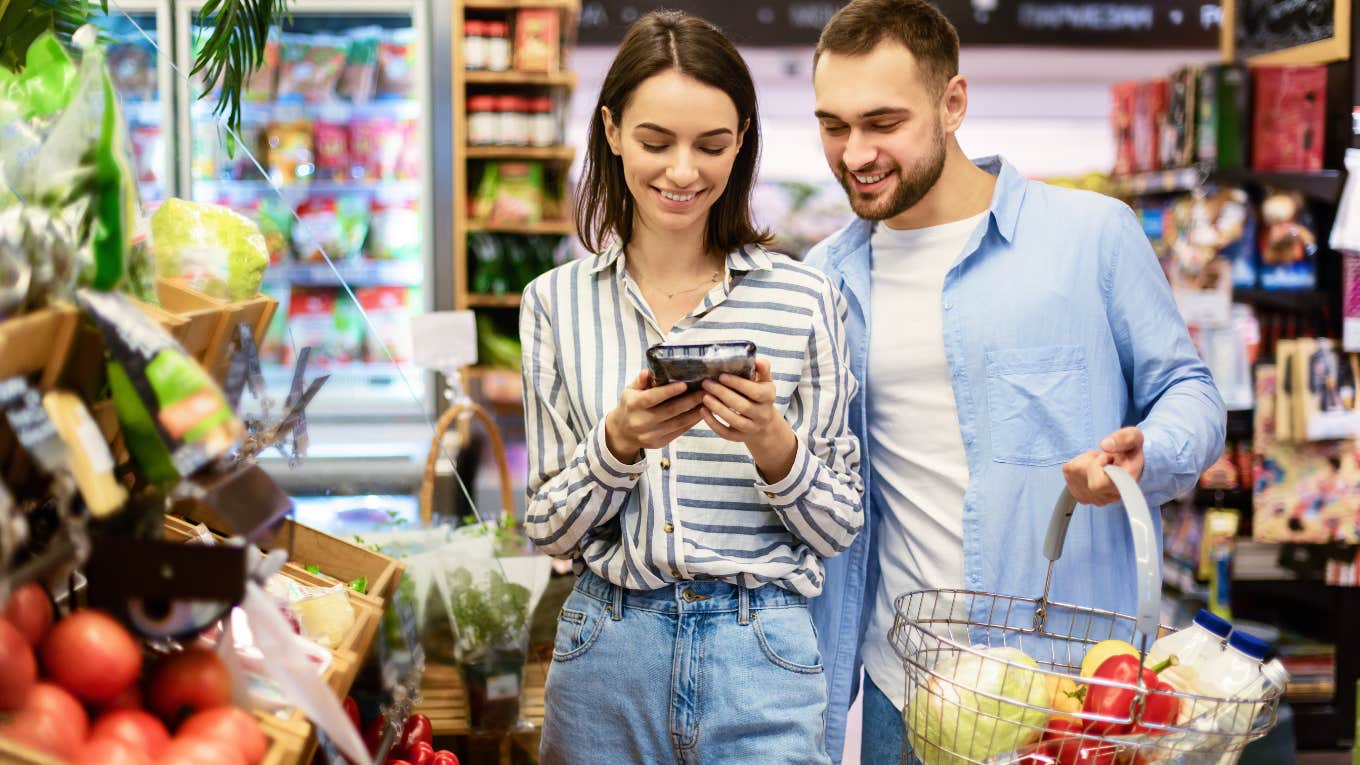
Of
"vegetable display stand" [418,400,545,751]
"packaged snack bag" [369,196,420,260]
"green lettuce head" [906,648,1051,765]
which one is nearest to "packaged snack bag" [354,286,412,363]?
"packaged snack bag" [369,196,420,260]

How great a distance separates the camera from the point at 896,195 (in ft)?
6.58

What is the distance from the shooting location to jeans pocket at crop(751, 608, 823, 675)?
1.62 metres

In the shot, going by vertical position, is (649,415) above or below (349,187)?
below

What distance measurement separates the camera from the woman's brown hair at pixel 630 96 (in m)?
1.63

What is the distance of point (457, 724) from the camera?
6.81 ft

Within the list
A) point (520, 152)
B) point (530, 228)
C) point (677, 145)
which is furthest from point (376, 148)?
point (677, 145)

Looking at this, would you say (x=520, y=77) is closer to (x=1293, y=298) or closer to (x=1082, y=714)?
(x=1293, y=298)

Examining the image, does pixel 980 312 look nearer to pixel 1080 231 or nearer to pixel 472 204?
pixel 1080 231

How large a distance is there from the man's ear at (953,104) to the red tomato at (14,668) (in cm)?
162

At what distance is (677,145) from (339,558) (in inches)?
26.8

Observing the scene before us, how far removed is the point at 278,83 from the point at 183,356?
5.09 meters

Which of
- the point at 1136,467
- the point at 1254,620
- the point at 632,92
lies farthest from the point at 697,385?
the point at 1254,620

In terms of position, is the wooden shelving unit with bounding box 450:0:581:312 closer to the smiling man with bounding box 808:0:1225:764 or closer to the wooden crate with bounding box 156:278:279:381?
the smiling man with bounding box 808:0:1225:764

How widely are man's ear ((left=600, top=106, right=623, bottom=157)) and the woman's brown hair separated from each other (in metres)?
0.01
